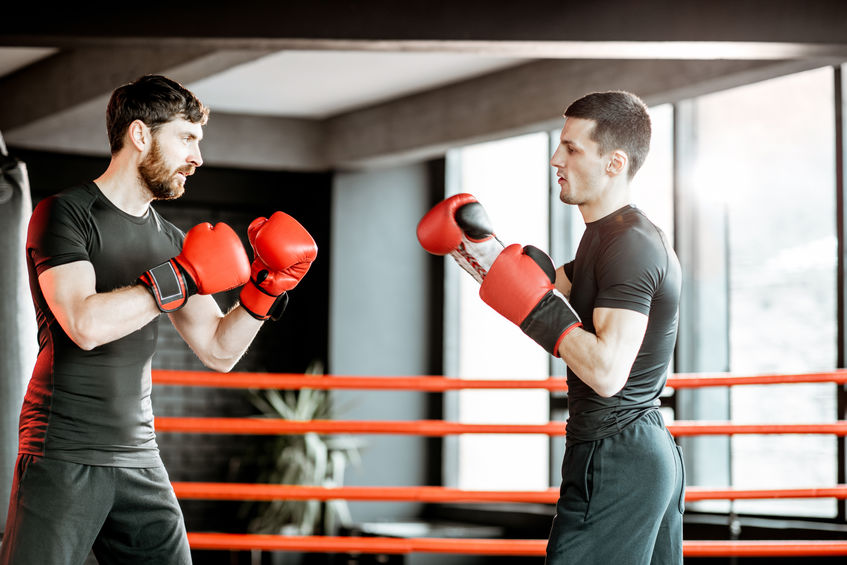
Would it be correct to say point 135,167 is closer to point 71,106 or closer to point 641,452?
point 641,452

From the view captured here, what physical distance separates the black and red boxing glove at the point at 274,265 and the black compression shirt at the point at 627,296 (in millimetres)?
566

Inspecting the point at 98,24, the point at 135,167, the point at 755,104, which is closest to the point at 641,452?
the point at 135,167

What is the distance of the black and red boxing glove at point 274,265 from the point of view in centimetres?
207

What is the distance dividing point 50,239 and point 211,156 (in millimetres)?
5215

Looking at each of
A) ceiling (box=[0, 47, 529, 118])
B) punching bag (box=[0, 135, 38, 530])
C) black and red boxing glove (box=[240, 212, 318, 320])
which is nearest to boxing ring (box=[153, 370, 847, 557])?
punching bag (box=[0, 135, 38, 530])

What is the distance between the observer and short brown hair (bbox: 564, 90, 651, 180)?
191cm

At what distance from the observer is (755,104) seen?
209 inches

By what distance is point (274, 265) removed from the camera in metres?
2.08

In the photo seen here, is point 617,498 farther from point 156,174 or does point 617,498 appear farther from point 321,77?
point 321,77

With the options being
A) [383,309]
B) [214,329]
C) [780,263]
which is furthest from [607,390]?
[383,309]

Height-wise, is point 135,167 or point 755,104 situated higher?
point 755,104

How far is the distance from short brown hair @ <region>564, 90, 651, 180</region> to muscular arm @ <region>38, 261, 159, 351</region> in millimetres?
874

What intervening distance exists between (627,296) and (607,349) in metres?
0.11

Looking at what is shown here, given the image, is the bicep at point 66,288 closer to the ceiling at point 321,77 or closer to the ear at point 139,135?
the ear at point 139,135
